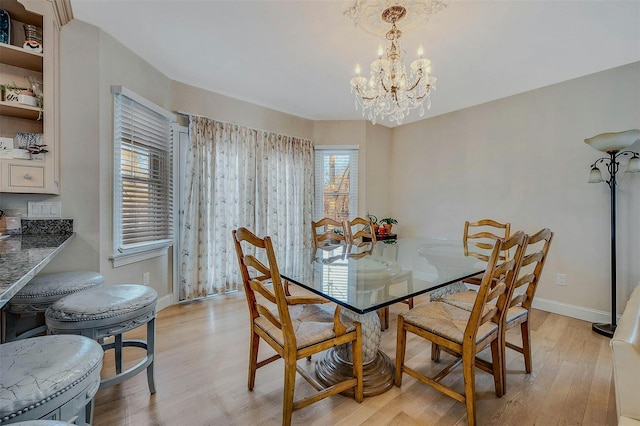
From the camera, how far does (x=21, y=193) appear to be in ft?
6.48

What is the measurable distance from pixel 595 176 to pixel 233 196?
12.5ft

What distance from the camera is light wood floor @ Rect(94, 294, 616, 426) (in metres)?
1.52

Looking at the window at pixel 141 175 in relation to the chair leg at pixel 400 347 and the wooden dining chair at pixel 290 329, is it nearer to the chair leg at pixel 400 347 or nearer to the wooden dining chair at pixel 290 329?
the wooden dining chair at pixel 290 329

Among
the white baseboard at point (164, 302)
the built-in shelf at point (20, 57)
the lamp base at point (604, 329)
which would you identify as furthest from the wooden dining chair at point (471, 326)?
the built-in shelf at point (20, 57)

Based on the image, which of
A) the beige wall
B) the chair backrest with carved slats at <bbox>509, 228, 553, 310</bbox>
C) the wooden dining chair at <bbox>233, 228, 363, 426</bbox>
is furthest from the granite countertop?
the beige wall

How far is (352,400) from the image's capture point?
5.40 feet

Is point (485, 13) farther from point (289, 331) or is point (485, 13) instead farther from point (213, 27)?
point (289, 331)

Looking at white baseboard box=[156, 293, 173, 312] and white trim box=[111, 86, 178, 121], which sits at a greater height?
white trim box=[111, 86, 178, 121]

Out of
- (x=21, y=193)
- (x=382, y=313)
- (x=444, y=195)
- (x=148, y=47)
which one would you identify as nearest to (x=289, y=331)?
(x=382, y=313)

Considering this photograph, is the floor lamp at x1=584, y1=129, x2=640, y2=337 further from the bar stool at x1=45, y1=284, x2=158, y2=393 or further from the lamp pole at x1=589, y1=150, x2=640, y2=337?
the bar stool at x1=45, y1=284, x2=158, y2=393

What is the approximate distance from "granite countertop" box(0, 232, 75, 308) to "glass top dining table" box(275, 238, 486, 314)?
1.14 m

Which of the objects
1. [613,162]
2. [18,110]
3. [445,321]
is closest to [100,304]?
[18,110]

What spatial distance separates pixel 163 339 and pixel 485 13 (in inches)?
141

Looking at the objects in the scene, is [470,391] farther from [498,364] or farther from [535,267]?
[535,267]
